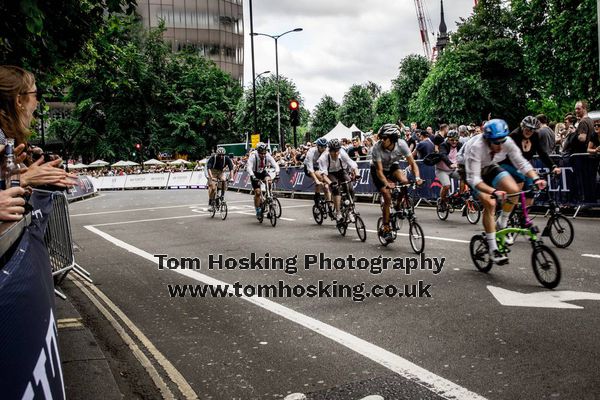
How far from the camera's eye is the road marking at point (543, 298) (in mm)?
5629

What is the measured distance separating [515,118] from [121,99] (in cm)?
3850

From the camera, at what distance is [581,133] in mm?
12109

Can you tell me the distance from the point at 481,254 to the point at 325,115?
9359cm

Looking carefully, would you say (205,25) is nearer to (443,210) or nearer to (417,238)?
(443,210)

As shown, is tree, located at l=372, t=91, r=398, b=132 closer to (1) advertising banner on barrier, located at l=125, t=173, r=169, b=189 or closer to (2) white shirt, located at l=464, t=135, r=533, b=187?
(1) advertising banner on barrier, located at l=125, t=173, r=169, b=189

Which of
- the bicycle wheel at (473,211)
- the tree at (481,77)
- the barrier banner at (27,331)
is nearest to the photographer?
the barrier banner at (27,331)

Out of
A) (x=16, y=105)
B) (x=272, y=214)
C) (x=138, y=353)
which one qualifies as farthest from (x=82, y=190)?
(x=16, y=105)

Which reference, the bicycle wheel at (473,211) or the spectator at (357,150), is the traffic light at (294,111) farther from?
the bicycle wheel at (473,211)

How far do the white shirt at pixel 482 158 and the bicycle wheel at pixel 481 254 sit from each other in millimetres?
793

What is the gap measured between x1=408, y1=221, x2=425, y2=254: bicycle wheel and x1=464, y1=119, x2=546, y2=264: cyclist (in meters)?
1.55

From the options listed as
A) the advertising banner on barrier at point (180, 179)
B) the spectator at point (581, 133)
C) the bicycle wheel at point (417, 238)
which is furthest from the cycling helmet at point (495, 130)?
the advertising banner on barrier at point (180, 179)

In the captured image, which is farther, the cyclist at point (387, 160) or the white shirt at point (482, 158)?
the cyclist at point (387, 160)

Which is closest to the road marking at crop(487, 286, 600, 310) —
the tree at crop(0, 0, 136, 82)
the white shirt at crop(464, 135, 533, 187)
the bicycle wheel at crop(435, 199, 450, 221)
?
the white shirt at crop(464, 135, 533, 187)

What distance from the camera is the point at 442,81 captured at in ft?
150
